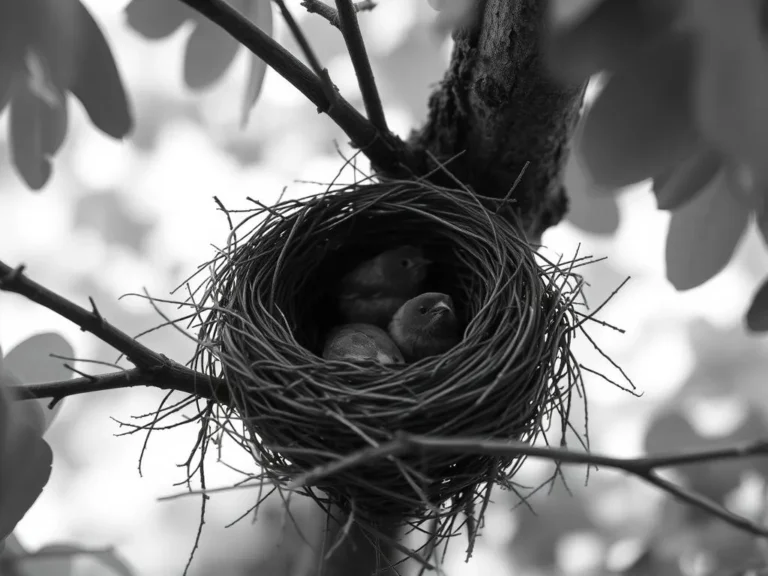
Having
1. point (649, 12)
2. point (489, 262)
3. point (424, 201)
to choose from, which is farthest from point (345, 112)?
point (649, 12)

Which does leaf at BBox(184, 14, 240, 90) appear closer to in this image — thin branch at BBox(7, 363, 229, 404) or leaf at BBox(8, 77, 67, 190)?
leaf at BBox(8, 77, 67, 190)

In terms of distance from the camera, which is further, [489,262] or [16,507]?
[489,262]

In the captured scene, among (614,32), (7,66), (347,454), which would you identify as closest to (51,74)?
(7,66)

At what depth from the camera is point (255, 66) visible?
4.86 ft

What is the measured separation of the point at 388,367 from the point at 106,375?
651 millimetres

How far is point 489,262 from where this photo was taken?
7.07 feet

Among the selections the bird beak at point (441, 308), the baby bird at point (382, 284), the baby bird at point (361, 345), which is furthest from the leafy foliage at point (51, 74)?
the baby bird at point (382, 284)

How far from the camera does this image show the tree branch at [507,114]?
182 cm

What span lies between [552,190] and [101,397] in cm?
333

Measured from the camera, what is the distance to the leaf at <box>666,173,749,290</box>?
0.93 metres

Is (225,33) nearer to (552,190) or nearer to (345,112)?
(345,112)

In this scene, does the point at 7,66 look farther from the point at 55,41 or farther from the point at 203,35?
the point at 203,35

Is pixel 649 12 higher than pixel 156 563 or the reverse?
the reverse

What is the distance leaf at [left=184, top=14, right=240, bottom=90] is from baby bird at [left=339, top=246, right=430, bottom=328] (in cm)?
105
